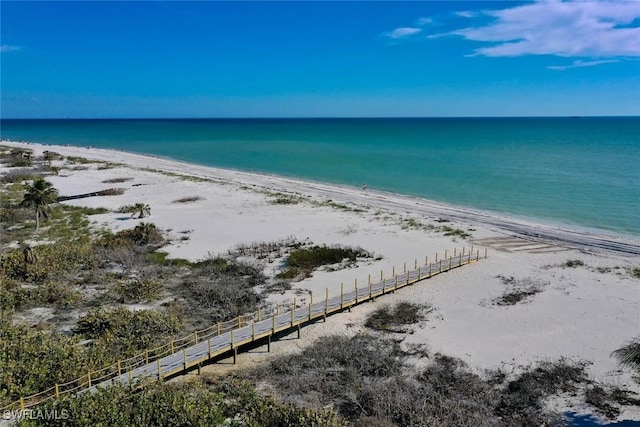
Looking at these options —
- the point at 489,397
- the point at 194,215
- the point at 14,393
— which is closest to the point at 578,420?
the point at 489,397

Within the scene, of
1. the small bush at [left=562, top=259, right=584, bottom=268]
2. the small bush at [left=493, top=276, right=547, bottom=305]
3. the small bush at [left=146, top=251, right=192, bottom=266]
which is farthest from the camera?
the small bush at [left=146, top=251, right=192, bottom=266]

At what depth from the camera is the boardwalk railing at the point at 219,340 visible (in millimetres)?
15273

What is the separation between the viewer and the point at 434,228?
37.1 m

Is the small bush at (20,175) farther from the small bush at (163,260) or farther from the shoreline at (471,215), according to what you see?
the small bush at (163,260)

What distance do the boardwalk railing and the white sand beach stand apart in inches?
24.6

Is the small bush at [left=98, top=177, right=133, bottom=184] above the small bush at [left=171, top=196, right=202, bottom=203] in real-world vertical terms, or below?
above

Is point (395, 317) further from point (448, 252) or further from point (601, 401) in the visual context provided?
point (448, 252)

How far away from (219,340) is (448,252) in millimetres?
17286

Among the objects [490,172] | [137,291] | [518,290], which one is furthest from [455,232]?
[490,172]

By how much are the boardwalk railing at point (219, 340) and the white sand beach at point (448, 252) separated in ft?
2.05

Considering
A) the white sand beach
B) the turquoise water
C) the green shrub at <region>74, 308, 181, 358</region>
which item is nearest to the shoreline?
the white sand beach

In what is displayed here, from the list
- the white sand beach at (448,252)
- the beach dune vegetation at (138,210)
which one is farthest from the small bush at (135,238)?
the beach dune vegetation at (138,210)

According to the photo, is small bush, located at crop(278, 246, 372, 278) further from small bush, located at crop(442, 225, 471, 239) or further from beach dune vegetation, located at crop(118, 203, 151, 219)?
beach dune vegetation, located at crop(118, 203, 151, 219)

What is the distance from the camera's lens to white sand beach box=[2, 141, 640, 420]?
19562mm
